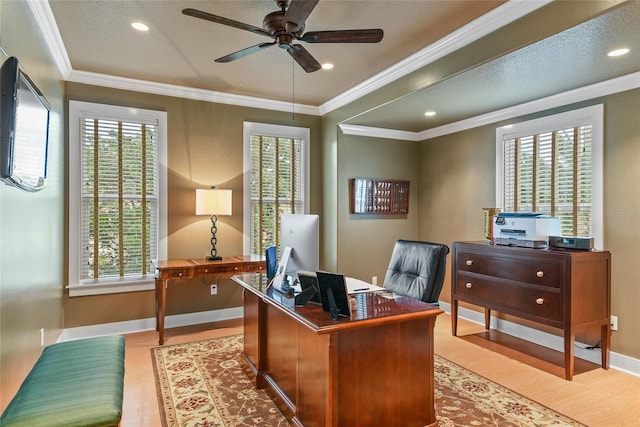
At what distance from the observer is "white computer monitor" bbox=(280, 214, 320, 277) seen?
2.51 m

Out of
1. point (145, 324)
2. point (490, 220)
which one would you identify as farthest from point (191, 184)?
point (490, 220)

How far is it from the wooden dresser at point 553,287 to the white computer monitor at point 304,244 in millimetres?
1952

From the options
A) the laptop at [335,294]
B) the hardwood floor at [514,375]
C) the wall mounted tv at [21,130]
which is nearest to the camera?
the wall mounted tv at [21,130]

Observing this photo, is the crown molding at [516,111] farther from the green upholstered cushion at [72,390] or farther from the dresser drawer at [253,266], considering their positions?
the green upholstered cushion at [72,390]

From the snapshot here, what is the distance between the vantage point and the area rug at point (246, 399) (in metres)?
2.41

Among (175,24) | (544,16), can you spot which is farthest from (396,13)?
(175,24)

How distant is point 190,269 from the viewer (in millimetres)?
3756

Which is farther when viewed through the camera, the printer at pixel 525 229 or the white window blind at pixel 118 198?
the white window blind at pixel 118 198

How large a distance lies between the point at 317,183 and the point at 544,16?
3.26 m

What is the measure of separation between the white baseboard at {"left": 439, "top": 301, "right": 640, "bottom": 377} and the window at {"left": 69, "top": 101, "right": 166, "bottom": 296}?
3.72m

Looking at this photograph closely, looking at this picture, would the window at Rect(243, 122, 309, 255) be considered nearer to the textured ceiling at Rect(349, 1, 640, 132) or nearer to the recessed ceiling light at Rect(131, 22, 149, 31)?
the textured ceiling at Rect(349, 1, 640, 132)

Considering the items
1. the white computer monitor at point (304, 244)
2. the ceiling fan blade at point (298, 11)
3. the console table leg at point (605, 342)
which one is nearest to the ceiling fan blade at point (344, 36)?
the ceiling fan blade at point (298, 11)

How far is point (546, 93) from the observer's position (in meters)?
3.59

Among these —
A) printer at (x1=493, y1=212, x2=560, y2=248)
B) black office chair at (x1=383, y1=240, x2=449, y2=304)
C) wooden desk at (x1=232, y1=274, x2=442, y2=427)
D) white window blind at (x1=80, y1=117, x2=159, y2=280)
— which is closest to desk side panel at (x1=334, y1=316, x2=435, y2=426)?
wooden desk at (x1=232, y1=274, x2=442, y2=427)
